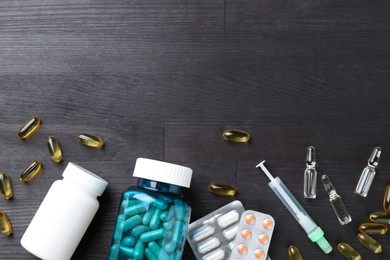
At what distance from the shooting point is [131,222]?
35.4 inches

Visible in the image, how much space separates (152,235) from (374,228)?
1.41 ft

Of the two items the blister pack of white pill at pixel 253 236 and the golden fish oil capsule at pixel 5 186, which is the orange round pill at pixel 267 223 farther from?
the golden fish oil capsule at pixel 5 186

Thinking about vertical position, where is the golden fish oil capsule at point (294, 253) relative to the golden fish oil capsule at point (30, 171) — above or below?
below

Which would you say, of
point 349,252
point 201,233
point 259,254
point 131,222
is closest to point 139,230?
point 131,222

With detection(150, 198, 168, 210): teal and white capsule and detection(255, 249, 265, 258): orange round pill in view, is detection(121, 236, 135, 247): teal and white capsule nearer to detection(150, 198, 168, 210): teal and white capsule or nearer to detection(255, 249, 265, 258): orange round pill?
detection(150, 198, 168, 210): teal and white capsule

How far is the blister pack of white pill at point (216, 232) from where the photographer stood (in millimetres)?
961

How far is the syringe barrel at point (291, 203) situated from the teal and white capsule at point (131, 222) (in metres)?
0.27

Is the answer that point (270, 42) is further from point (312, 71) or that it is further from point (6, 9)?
point (6, 9)

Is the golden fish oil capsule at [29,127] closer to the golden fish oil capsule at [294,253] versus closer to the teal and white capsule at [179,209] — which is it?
the teal and white capsule at [179,209]

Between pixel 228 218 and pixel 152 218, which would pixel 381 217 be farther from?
pixel 152 218

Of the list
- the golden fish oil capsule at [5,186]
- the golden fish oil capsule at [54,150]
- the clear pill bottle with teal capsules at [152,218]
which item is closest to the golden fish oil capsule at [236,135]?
the clear pill bottle with teal capsules at [152,218]

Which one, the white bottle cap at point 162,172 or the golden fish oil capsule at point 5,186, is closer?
the white bottle cap at point 162,172

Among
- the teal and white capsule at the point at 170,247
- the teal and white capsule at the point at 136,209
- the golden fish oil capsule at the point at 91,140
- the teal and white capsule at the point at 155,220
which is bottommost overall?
the teal and white capsule at the point at 170,247

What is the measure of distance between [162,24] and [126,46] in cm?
8
